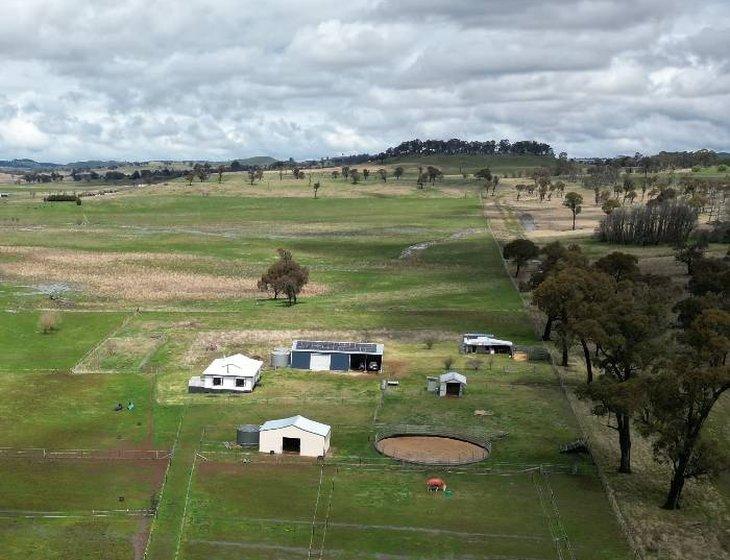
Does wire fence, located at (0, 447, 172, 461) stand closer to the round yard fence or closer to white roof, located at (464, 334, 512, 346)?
the round yard fence

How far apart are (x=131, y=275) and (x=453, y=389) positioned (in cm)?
7111

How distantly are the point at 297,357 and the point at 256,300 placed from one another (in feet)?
115

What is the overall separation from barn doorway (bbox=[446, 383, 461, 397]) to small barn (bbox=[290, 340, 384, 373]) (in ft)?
26.6

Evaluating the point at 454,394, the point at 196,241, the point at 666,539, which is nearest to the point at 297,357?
the point at 454,394

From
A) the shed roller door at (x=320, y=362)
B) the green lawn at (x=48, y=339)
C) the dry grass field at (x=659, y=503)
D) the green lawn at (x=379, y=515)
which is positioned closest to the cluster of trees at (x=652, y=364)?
the dry grass field at (x=659, y=503)

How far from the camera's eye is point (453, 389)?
62906 mm

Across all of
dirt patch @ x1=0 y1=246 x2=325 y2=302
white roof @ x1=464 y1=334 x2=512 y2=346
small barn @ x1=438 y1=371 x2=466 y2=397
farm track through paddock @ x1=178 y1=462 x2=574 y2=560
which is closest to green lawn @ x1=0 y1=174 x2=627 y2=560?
farm track through paddock @ x1=178 y1=462 x2=574 y2=560

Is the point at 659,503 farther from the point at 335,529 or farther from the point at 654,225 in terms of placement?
the point at 654,225

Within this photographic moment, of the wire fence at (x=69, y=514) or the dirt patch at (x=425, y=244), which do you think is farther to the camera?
the dirt patch at (x=425, y=244)

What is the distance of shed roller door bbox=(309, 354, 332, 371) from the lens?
69188 millimetres

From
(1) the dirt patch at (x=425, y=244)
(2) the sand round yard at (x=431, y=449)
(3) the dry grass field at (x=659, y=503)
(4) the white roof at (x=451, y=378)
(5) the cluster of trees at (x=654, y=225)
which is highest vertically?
(5) the cluster of trees at (x=654, y=225)

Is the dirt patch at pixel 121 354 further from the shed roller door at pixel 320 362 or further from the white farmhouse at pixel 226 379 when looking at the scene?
the shed roller door at pixel 320 362

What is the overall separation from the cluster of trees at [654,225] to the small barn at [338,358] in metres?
92.5

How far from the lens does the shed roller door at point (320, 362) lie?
6919cm
